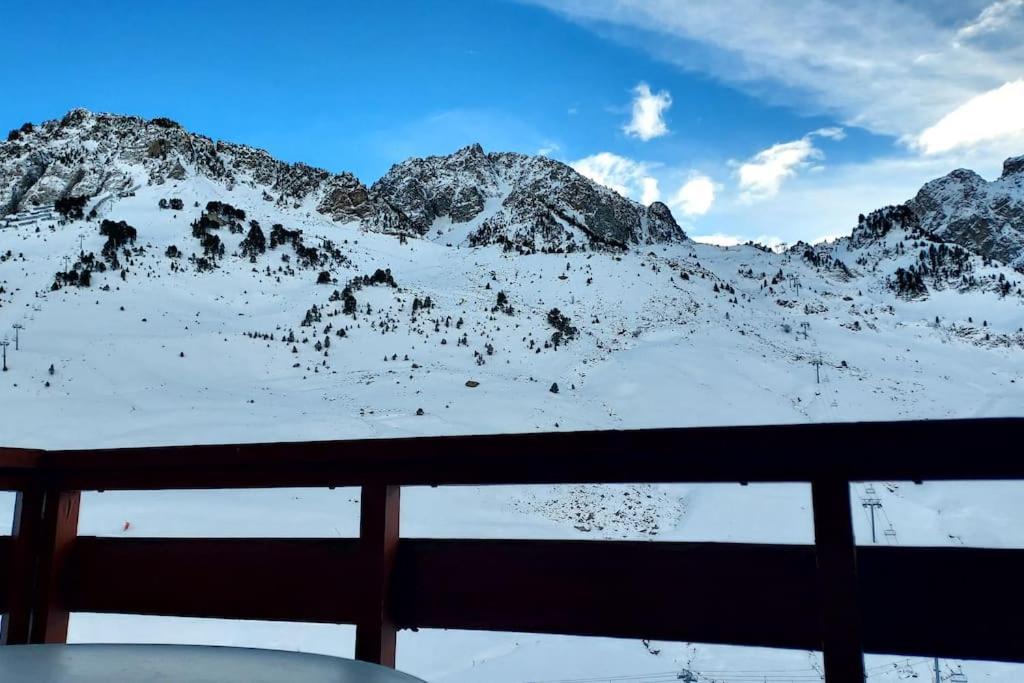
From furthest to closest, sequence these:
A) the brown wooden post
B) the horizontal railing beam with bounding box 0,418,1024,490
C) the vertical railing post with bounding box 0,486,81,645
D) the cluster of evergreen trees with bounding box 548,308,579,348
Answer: the cluster of evergreen trees with bounding box 548,308,579,348, the vertical railing post with bounding box 0,486,81,645, the brown wooden post, the horizontal railing beam with bounding box 0,418,1024,490

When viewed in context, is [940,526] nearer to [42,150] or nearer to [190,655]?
[190,655]

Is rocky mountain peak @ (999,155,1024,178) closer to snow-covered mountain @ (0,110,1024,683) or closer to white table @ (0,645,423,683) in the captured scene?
snow-covered mountain @ (0,110,1024,683)

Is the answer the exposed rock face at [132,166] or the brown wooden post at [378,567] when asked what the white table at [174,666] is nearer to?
the brown wooden post at [378,567]

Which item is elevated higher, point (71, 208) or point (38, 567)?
point (71, 208)

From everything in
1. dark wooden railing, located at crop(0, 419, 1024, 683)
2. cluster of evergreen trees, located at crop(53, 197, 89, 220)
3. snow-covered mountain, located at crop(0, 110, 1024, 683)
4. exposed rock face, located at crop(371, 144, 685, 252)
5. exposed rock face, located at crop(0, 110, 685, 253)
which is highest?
exposed rock face, located at crop(371, 144, 685, 252)

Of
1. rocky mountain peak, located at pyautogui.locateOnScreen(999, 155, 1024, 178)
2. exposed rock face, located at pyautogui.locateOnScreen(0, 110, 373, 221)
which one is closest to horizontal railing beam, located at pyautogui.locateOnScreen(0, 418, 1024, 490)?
exposed rock face, located at pyautogui.locateOnScreen(0, 110, 373, 221)

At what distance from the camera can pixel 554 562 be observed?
154cm

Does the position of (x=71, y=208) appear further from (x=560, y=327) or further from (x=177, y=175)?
(x=560, y=327)

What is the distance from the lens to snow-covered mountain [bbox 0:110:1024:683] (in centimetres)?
1441

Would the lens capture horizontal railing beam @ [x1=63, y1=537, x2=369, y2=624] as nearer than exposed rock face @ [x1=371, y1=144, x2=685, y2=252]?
Yes

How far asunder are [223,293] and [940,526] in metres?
31.4

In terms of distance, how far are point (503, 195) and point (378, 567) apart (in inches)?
4056

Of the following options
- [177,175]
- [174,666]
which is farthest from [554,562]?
[177,175]

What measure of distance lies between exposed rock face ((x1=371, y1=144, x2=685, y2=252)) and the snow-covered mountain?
27091mm
